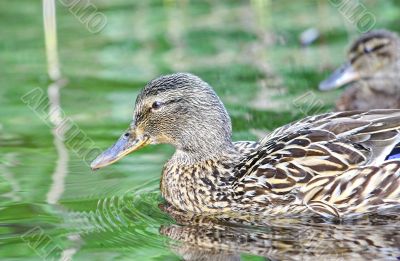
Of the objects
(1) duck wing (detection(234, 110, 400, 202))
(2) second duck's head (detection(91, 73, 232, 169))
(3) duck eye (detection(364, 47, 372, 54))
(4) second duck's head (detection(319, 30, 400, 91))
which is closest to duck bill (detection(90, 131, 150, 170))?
(2) second duck's head (detection(91, 73, 232, 169))

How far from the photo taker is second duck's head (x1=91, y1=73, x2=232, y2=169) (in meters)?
8.70

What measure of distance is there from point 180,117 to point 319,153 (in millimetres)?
1346

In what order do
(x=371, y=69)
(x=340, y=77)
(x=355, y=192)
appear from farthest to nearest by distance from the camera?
(x=371, y=69) < (x=340, y=77) < (x=355, y=192)

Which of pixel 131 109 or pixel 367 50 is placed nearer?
pixel 131 109

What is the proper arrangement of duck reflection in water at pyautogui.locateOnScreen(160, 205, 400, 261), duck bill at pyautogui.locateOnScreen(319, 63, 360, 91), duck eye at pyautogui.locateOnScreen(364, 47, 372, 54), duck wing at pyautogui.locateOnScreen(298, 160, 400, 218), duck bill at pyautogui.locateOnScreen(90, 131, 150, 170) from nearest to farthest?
duck reflection in water at pyautogui.locateOnScreen(160, 205, 400, 261), duck wing at pyautogui.locateOnScreen(298, 160, 400, 218), duck bill at pyautogui.locateOnScreen(90, 131, 150, 170), duck bill at pyautogui.locateOnScreen(319, 63, 360, 91), duck eye at pyautogui.locateOnScreen(364, 47, 372, 54)

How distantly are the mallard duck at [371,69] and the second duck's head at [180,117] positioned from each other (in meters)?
3.64

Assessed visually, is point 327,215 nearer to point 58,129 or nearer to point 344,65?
point 58,129

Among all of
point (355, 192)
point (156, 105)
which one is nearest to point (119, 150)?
point (156, 105)

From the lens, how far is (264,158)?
8.29m

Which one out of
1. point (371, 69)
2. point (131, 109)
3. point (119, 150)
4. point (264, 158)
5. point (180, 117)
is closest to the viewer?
point (264, 158)

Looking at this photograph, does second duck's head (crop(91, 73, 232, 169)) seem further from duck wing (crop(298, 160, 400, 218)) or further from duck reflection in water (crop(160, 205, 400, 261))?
duck wing (crop(298, 160, 400, 218))

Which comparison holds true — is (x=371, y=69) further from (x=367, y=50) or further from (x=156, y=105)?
(x=156, y=105)

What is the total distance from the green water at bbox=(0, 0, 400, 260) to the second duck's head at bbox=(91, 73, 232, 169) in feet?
1.48

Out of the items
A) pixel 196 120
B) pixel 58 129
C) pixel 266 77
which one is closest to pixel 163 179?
pixel 196 120
